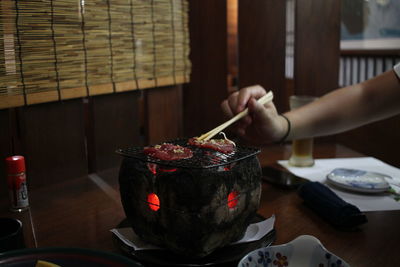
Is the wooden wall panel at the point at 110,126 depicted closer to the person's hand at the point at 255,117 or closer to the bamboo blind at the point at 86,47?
the bamboo blind at the point at 86,47

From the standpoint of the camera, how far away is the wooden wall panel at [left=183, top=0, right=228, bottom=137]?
2.48 m

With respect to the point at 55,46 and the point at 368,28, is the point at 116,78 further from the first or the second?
the point at 368,28

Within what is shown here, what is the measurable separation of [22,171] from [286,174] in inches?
38.1

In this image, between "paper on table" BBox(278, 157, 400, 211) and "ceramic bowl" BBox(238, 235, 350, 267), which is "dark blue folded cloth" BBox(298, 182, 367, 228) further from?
"ceramic bowl" BBox(238, 235, 350, 267)

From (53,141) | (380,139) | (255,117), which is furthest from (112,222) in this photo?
(380,139)

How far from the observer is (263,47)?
8.03 feet

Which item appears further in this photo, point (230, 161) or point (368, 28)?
point (368, 28)

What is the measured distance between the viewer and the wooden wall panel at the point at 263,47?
240cm

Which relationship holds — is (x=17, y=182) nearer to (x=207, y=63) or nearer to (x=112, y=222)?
(x=112, y=222)

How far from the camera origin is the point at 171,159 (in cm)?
99

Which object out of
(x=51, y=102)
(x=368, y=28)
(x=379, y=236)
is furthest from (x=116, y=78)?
(x=368, y=28)

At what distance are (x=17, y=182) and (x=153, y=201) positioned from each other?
625mm

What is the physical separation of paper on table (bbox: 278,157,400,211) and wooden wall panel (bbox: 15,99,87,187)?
913mm

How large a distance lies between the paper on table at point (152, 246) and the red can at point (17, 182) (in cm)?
46
